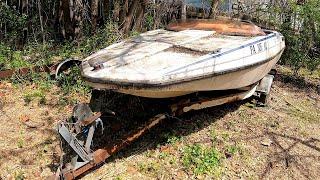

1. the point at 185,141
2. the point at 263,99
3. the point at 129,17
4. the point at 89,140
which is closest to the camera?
the point at 89,140

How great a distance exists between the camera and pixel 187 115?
5.35 meters

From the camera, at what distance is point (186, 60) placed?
4305 millimetres

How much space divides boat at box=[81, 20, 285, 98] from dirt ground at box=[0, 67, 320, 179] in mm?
582

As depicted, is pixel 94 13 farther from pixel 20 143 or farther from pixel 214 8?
pixel 20 143

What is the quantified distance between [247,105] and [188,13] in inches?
171

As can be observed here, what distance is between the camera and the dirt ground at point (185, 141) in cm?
422

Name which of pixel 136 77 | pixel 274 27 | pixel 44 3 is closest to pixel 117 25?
pixel 44 3

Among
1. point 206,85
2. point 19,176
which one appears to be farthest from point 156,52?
point 19,176

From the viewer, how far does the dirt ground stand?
4219 mm

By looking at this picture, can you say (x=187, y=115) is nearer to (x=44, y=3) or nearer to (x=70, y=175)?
(x=70, y=175)

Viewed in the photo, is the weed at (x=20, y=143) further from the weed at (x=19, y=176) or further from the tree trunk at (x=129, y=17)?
the tree trunk at (x=129, y=17)

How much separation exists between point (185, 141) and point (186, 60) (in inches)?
39.3

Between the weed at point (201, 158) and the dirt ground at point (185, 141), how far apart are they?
0.14ft

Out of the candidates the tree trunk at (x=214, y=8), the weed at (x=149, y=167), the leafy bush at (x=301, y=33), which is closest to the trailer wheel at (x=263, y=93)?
the leafy bush at (x=301, y=33)
